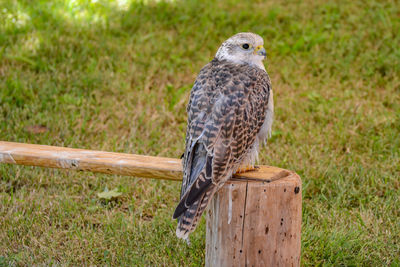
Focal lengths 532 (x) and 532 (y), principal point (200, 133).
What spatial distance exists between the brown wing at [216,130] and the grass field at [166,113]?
0.87 m

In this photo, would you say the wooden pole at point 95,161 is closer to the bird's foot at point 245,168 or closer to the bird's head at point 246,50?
the bird's foot at point 245,168

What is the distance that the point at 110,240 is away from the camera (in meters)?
3.83

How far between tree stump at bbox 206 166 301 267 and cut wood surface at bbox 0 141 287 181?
155 millimetres

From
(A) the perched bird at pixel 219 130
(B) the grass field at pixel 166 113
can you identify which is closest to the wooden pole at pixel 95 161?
(A) the perched bird at pixel 219 130

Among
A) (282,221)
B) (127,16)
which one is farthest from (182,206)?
(127,16)

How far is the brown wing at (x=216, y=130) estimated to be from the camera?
2.93 meters

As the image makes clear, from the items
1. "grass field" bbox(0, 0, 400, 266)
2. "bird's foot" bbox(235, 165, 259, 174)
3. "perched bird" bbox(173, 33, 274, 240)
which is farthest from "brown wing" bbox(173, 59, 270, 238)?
"grass field" bbox(0, 0, 400, 266)

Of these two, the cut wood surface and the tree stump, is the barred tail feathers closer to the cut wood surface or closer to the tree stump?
the tree stump

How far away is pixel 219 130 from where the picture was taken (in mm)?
3072

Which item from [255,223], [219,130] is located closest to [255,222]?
[255,223]

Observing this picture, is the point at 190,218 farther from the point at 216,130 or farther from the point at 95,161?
the point at 95,161

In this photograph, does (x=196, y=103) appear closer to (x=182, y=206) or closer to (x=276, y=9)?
(x=182, y=206)

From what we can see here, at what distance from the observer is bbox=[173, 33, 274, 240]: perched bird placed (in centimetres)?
293

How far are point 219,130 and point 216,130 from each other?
0.02 meters
